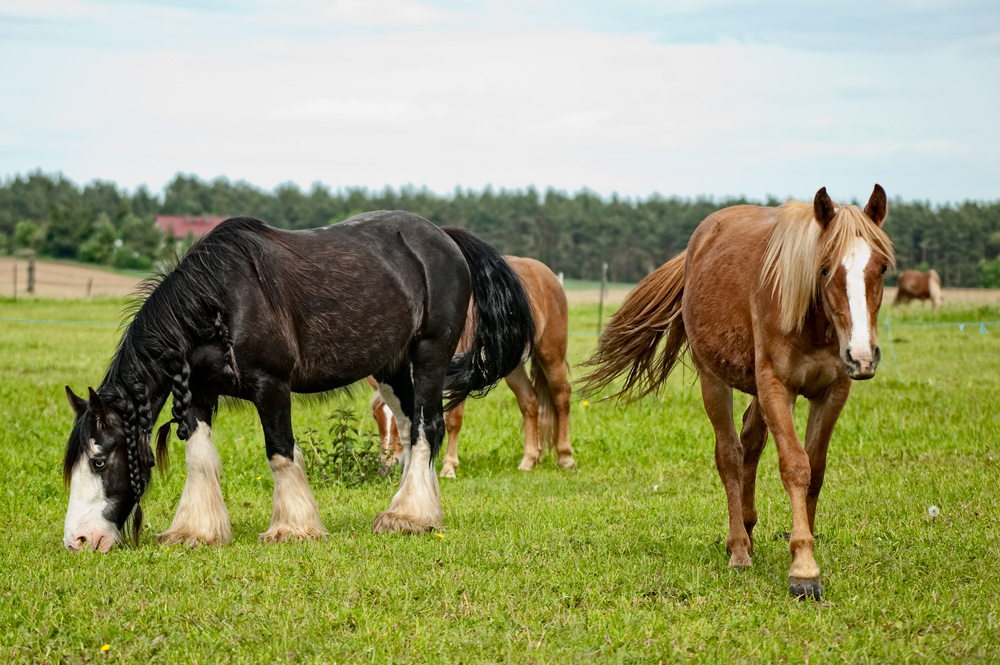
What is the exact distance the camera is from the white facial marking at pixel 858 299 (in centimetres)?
389

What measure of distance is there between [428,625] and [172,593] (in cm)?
131

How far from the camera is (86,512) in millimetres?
5168

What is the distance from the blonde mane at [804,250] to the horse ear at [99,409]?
11.7 ft

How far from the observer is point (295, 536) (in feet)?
18.1

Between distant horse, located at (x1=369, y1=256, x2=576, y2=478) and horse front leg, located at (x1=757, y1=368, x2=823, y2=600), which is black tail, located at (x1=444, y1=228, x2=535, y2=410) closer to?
distant horse, located at (x1=369, y1=256, x2=576, y2=478)

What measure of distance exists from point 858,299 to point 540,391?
18.4ft

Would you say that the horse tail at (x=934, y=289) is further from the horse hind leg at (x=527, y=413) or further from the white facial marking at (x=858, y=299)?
the white facial marking at (x=858, y=299)

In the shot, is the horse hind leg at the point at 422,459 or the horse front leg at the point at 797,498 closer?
the horse front leg at the point at 797,498

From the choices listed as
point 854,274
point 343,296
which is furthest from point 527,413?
point 854,274

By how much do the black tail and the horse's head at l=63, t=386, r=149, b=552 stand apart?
2.37m

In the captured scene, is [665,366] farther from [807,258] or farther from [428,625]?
[428,625]

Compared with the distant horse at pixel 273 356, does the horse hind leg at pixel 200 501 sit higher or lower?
lower

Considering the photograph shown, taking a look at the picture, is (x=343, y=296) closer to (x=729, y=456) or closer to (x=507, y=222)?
(x=729, y=456)

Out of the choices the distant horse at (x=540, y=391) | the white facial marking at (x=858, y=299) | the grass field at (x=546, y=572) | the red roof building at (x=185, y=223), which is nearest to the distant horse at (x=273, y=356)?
the grass field at (x=546, y=572)
